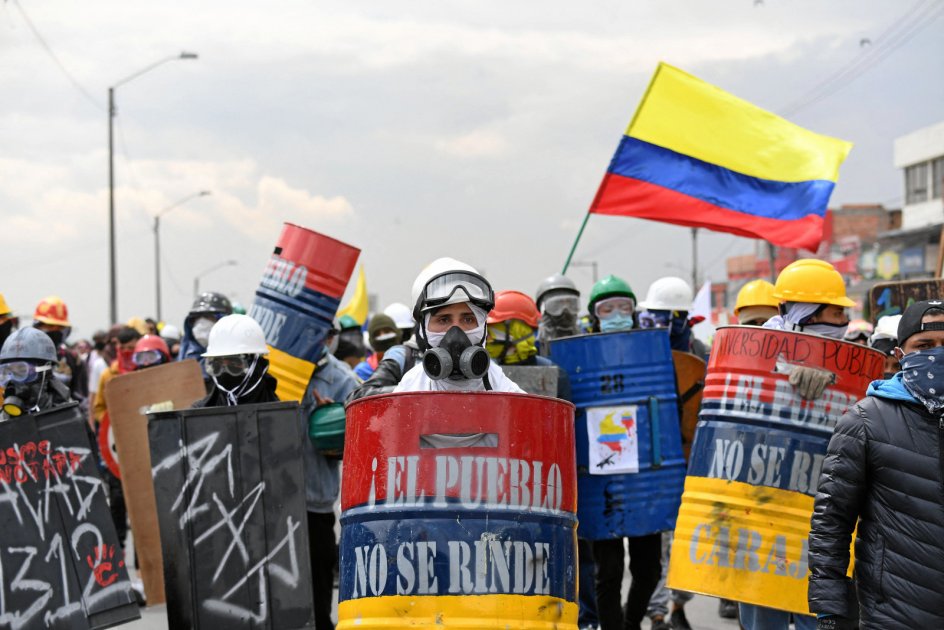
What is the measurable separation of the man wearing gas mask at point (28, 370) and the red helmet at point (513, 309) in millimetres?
2362

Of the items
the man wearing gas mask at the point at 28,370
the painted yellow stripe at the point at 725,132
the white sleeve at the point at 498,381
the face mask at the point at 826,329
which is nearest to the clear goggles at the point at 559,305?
the painted yellow stripe at the point at 725,132

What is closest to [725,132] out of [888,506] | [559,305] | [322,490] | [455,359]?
[559,305]

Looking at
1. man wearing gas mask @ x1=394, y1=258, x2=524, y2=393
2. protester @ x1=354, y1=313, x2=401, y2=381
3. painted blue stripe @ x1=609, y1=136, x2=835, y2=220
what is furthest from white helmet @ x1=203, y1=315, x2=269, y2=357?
protester @ x1=354, y1=313, x2=401, y2=381

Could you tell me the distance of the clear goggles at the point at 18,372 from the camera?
6.36 m

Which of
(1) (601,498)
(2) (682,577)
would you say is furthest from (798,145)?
(2) (682,577)

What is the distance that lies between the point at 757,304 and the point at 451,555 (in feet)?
15.5

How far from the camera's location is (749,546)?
4973mm

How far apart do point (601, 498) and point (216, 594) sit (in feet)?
6.38

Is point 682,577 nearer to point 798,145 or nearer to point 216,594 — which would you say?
point 216,594

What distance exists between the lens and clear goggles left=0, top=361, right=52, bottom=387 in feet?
20.9

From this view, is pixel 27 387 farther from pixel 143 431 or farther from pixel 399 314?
pixel 399 314

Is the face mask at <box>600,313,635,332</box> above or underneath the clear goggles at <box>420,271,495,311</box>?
underneath

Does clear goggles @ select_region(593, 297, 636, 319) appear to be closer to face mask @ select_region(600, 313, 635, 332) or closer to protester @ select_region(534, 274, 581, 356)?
face mask @ select_region(600, 313, 635, 332)

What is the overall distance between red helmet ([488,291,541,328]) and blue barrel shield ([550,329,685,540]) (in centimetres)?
24
